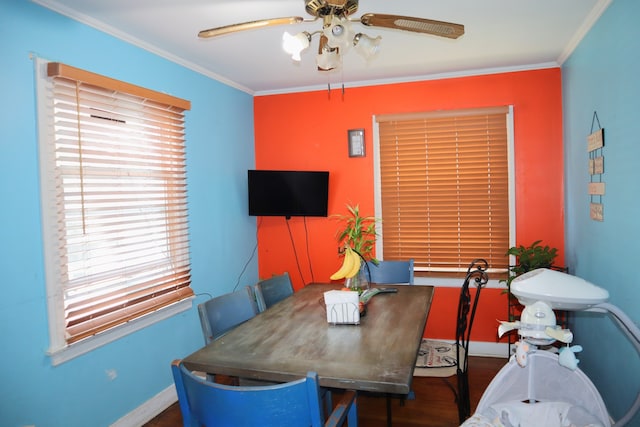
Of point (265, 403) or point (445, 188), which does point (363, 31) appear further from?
point (265, 403)

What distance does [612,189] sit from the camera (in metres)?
2.44

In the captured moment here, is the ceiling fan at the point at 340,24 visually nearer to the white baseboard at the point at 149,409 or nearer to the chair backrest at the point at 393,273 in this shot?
the chair backrest at the point at 393,273

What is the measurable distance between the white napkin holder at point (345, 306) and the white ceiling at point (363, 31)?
1663 mm

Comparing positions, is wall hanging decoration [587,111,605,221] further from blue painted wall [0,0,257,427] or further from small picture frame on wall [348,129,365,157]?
blue painted wall [0,0,257,427]

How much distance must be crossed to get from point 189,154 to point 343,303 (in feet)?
6.31

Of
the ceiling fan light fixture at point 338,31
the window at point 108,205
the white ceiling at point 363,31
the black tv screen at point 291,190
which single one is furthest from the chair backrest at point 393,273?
the ceiling fan light fixture at point 338,31

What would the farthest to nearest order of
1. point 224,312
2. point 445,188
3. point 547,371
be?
point 445,188 → point 224,312 → point 547,371

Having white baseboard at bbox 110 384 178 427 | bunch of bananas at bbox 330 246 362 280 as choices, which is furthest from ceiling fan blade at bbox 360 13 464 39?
white baseboard at bbox 110 384 178 427

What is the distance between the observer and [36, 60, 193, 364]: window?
2.30m

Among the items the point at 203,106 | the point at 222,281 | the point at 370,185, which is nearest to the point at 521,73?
the point at 370,185

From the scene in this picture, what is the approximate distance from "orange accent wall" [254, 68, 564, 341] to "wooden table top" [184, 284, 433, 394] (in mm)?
1770

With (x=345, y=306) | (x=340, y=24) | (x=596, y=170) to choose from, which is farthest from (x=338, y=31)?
(x=596, y=170)

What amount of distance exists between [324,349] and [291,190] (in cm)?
243

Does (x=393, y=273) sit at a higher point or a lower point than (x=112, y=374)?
higher
